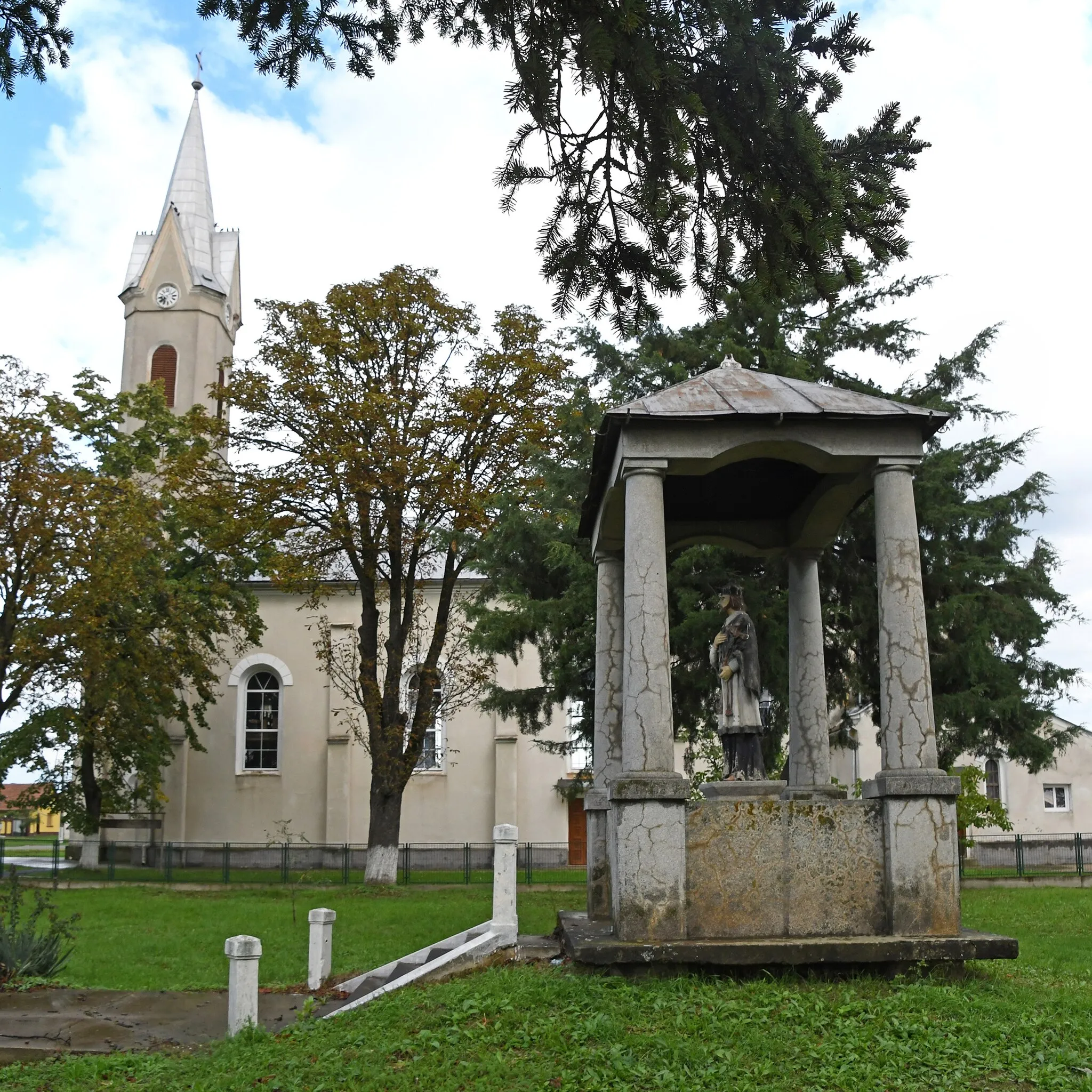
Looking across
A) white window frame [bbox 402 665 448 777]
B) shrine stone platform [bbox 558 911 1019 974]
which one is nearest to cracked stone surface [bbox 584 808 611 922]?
shrine stone platform [bbox 558 911 1019 974]

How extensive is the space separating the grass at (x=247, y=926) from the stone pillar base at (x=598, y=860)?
13.6ft

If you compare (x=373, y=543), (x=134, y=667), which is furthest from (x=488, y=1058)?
(x=134, y=667)

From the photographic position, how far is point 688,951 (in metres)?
8.59

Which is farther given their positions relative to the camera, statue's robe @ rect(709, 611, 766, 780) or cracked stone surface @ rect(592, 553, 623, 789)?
cracked stone surface @ rect(592, 553, 623, 789)

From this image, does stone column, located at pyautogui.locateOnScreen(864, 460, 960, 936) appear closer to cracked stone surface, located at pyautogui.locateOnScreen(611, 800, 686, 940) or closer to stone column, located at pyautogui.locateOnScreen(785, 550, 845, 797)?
cracked stone surface, located at pyautogui.locateOnScreen(611, 800, 686, 940)

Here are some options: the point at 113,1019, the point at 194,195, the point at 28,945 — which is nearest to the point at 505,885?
the point at 113,1019

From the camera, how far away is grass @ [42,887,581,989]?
544 inches

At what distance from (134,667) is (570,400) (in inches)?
477

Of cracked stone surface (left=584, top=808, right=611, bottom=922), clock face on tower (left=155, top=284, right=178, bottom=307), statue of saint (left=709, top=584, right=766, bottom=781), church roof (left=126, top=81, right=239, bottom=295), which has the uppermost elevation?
church roof (left=126, top=81, right=239, bottom=295)

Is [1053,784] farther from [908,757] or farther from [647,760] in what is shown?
[647,760]

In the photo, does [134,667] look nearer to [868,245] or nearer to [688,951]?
[688,951]

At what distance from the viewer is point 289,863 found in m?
32.6

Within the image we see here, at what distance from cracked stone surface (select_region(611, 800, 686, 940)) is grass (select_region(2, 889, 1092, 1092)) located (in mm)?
434

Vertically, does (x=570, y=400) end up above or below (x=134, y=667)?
above
